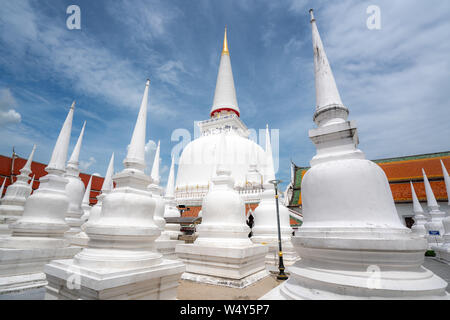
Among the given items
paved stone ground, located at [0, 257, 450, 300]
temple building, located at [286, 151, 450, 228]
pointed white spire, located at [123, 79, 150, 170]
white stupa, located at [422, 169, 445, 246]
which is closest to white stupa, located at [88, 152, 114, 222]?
paved stone ground, located at [0, 257, 450, 300]

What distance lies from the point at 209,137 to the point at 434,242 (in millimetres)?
23442

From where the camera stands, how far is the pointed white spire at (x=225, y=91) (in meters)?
32.2

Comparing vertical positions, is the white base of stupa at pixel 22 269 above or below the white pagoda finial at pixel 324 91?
below

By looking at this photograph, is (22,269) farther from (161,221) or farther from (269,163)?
(269,163)

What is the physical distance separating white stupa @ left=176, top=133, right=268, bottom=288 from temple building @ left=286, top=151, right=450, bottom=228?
11.5 metres

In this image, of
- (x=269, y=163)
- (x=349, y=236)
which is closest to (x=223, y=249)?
(x=349, y=236)

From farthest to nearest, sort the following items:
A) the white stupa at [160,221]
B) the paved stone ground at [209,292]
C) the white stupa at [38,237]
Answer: the white stupa at [160,221] < the white stupa at [38,237] < the paved stone ground at [209,292]

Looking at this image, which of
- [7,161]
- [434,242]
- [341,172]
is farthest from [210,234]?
[7,161]

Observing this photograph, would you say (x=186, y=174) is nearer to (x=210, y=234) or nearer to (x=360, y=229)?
(x=210, y=234)

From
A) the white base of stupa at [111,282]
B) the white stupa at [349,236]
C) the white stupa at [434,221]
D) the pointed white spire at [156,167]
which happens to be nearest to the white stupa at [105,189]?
the pointed white spire at [156,167]

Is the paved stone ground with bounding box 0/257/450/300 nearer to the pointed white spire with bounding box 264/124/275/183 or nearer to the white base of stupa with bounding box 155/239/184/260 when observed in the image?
the white base of stupa with bounding box 155/239/184/260

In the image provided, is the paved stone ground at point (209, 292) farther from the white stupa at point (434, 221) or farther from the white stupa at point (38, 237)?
the white stupa at point (434, 221)

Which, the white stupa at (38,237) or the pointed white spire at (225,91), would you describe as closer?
the white stupa at (38,237)
